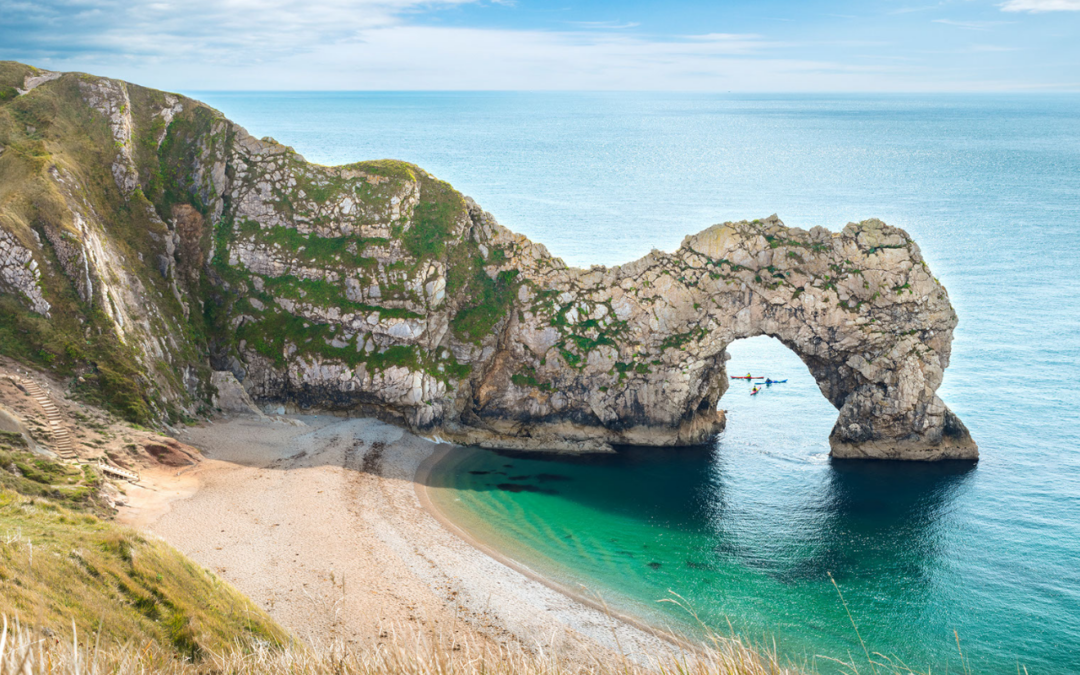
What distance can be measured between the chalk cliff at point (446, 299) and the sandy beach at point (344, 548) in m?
6.11

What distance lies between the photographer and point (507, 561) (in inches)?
1387

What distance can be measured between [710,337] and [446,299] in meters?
17.8

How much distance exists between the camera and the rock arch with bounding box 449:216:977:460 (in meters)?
46.0

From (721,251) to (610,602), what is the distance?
81.1ft

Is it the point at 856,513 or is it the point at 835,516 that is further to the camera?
the point at 856,513

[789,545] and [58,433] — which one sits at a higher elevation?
[58,433]

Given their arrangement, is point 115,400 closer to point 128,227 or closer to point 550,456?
point 128,227

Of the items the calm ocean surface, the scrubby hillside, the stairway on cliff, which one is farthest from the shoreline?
the stairway on cliff

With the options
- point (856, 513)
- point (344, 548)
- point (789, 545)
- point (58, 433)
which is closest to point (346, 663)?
point (344, 548)

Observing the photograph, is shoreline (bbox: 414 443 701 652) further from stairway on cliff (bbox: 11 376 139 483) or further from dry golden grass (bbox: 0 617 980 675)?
dry golden grass (bbox: 0 617 980 675)

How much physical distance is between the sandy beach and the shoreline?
15cm

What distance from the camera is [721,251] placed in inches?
1871

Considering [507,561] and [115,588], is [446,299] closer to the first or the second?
[507,561]

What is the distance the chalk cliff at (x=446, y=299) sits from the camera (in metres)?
46.2
